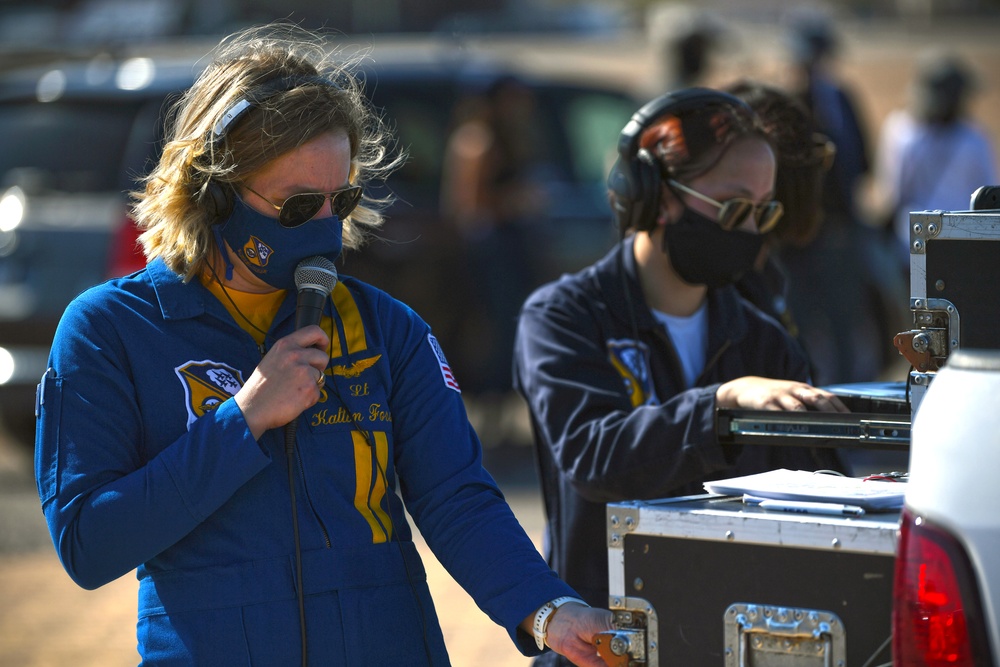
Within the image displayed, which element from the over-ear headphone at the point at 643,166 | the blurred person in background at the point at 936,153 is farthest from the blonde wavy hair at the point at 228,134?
the blurred person in background at the point at 936,153

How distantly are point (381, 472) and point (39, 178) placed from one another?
6.36 meters

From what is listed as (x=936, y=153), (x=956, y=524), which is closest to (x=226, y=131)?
(x=956, y=524)

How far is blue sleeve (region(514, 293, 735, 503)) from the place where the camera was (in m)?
2.85

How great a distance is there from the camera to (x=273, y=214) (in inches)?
103

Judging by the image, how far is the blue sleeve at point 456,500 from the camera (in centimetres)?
263

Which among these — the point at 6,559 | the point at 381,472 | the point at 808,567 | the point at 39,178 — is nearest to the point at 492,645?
the point at 6,559

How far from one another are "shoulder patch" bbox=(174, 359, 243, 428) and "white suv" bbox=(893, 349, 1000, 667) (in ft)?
4.01

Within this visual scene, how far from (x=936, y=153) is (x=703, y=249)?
20.6 feet

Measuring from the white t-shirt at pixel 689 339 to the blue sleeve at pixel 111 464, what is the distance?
4.06ft

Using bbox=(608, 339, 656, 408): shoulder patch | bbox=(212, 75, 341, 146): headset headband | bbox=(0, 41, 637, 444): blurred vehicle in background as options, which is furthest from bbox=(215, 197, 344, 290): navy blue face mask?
bbox=(0, 41, 637, 444): blurred vehicle in background

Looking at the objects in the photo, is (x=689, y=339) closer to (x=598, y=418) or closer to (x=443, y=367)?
(x=598, y=418)

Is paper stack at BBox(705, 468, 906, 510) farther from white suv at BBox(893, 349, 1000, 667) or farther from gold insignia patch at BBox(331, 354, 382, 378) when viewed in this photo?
gold insignia patch at BBox(331, 354, 382, 378)

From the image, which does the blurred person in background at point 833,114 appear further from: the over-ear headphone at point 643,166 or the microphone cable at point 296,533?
the microphone cable at point 296,533

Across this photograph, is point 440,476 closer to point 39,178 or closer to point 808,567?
point 808,567
